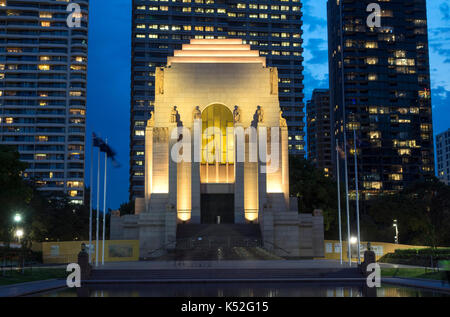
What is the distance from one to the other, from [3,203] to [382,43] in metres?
148

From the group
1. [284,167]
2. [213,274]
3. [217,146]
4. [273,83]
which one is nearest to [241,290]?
[213,274]

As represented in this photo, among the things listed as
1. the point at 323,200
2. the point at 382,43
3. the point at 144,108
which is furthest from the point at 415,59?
the point at 323,200

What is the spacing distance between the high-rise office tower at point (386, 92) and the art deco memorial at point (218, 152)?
10459cm

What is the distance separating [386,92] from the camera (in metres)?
169

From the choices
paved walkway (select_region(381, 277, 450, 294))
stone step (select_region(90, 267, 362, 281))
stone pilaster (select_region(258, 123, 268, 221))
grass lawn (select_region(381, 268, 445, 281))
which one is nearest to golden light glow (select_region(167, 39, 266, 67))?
stone pilaster (select_region(258, 123, 268, 221))

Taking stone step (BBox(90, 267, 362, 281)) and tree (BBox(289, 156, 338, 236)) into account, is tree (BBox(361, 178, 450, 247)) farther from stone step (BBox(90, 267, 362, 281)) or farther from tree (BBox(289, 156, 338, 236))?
stone step (BBox(90, 267, 362, 281))

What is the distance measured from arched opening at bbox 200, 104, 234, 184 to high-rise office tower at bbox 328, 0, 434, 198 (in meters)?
105

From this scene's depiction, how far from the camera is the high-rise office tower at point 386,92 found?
165 metres

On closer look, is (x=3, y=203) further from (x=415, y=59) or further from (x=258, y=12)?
(x=415, y=59)

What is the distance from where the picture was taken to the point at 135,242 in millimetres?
52688

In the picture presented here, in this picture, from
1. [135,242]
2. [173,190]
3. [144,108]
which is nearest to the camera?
[135,242]

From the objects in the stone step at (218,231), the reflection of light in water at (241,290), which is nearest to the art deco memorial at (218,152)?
the stone step at (218,231)

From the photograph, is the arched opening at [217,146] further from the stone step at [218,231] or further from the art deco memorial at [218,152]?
the stone step at [218,231]

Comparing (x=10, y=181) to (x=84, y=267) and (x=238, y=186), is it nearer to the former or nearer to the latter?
(x=84, y=267)
